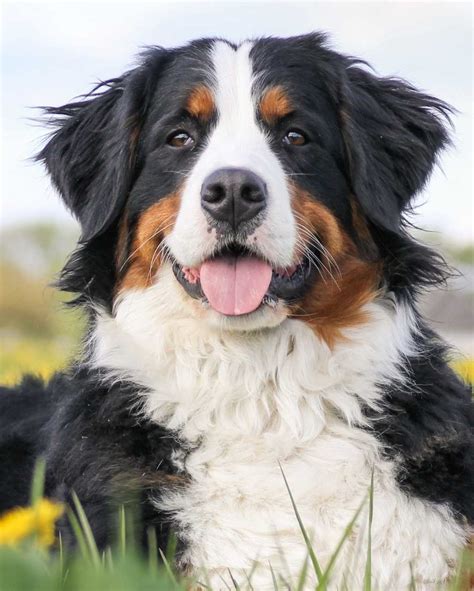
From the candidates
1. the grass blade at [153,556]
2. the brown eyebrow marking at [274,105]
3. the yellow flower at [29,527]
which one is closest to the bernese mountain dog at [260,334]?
the brown eyebrow marking at [274,105]

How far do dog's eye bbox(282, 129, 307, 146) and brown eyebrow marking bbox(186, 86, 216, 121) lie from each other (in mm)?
307

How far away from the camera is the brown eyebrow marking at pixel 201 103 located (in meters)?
3.63

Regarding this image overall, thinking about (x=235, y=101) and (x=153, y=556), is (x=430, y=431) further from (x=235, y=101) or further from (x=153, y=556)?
(x=153, y=556)

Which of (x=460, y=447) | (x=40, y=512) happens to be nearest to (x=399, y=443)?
(x=460, y=447)

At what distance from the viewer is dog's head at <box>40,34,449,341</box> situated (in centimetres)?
342

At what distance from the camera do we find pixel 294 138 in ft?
12.0

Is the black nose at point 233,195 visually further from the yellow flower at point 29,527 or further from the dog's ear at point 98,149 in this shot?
the yellow flower at point 29,527

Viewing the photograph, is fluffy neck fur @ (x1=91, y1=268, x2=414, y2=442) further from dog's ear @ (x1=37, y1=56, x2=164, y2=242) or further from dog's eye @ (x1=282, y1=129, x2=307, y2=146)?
dog's eye @ (x1=282, y1=129, x2=307, y2=146)

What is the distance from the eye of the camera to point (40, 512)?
1.51m

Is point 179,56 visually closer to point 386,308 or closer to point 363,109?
point 363,109

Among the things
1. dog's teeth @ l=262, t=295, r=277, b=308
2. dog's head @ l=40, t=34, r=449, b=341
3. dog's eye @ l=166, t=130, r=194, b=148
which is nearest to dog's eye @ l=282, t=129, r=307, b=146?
dog's head @ l=40, t=34, r=449, b=341

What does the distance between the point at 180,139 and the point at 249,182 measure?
57cm

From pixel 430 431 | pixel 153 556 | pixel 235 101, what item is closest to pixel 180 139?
pixel 235 101

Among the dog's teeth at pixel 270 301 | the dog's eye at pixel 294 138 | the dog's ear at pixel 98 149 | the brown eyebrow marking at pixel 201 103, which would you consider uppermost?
the brown eyebrow marking at pixel 201 103
